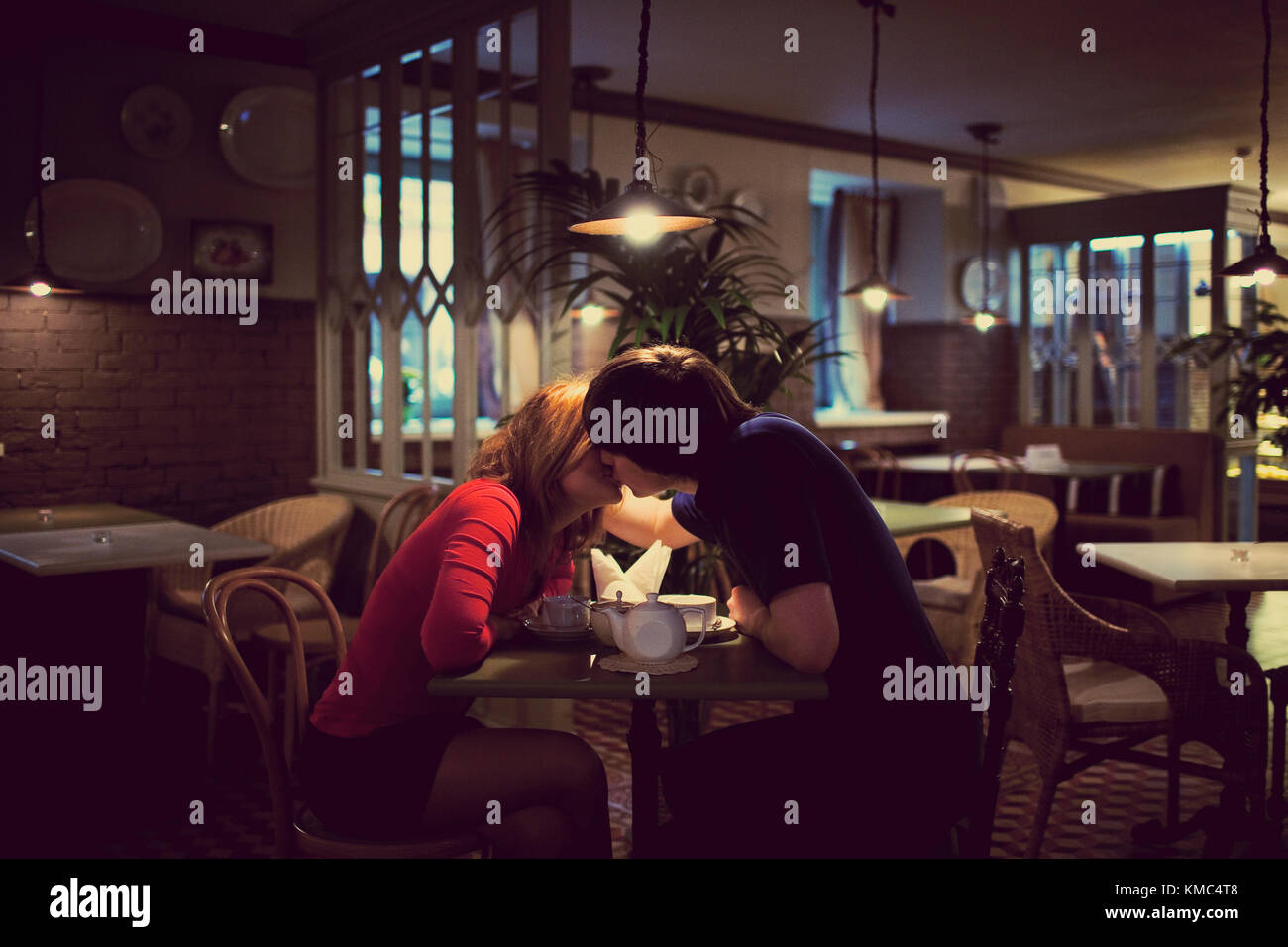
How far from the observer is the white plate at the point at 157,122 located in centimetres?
484

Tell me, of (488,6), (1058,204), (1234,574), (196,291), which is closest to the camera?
(1234,574)

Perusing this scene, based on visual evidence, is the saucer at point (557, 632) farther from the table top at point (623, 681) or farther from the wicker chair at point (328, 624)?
the wicker chair at point (328, 624)

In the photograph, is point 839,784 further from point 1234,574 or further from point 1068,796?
point 1068,796

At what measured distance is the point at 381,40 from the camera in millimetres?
4629

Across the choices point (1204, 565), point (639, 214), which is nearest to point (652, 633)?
point (639, 214)

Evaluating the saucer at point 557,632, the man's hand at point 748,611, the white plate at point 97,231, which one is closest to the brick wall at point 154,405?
the white plate at point 97,231

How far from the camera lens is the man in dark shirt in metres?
1.83

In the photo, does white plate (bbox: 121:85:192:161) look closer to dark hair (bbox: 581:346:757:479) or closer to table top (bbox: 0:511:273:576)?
table top (bbox: 0:511:273:576)

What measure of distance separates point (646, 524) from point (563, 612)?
1.12ft

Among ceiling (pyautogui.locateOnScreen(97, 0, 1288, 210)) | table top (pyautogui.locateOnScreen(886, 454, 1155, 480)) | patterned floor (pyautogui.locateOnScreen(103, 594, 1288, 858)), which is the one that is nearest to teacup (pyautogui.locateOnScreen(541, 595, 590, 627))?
patterned floor (pyautogui.locateOnScreen(103, 594, 1288, 858))

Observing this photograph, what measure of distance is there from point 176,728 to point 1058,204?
6963mm

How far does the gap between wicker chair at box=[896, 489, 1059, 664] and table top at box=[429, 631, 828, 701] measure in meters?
1.83

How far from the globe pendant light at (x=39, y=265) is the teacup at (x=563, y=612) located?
3.04 m
